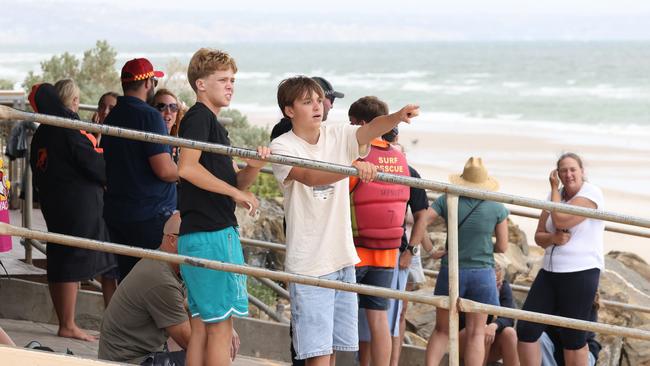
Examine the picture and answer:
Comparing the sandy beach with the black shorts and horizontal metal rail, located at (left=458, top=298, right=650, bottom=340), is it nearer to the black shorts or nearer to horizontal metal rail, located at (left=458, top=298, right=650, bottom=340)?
the black shorts

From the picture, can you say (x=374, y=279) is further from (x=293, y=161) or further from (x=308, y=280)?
(x=293, y=161)

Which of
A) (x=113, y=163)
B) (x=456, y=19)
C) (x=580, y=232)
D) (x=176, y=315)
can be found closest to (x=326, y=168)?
(x=176, y=315)

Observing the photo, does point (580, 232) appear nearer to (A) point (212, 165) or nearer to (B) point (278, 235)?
(A) point (212, 165)

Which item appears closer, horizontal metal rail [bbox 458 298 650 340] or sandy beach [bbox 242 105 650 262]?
horizontal metal rail [bbox 458 298 650 340]

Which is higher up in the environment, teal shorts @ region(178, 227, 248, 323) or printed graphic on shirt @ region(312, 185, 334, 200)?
printed graphic on shirt @ region(312, 185, 334, 200)

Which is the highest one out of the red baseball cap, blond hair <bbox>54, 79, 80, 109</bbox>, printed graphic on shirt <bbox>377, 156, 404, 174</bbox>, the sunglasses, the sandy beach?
the red baseball cap

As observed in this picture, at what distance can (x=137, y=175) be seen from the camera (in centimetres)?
609

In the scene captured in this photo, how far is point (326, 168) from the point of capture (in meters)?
4.52

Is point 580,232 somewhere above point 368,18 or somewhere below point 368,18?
below

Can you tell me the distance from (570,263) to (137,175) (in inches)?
91.3

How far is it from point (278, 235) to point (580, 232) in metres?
6.11

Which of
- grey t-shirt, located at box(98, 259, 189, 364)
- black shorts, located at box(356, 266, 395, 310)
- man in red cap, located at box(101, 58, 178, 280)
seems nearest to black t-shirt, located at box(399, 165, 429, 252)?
black shorts, located at box(356, 266, 395, 310)

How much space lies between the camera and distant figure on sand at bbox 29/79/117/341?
657 centimetres

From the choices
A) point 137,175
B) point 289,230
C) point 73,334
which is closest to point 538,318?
point 289,230
